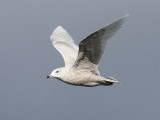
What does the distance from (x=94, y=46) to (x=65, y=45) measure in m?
5.16

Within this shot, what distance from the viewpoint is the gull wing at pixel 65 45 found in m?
18.9

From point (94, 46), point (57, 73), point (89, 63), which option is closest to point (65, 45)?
point (57, 73)

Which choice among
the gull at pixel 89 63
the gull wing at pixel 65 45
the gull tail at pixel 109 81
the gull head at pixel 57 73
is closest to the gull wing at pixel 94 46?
the gull at pixel 89 63

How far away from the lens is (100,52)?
15734mm

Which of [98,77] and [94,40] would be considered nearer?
[94,40]

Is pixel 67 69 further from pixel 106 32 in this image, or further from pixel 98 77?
pixel 106 32

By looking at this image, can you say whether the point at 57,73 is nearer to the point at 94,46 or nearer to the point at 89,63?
the point at 89,63

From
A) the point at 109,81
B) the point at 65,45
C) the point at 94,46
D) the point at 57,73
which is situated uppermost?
the point at 65,45

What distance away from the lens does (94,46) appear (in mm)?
15383

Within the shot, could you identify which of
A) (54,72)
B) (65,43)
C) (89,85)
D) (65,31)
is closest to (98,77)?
(89,85)

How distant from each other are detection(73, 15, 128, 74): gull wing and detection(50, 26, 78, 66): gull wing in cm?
195

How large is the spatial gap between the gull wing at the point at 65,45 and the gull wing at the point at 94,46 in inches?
76.9

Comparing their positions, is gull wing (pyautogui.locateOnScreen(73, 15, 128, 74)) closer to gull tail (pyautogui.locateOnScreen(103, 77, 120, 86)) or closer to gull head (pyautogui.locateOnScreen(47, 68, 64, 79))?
gull tail (pyautogui.locateOnScreen(103, 77, 120, 86))

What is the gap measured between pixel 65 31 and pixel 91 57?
20.4ft
